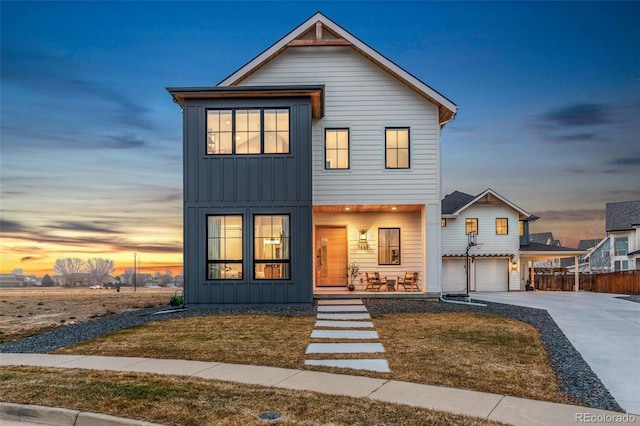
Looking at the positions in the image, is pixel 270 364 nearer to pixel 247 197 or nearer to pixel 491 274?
pixel 247 197

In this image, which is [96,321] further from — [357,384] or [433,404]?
[433,404]

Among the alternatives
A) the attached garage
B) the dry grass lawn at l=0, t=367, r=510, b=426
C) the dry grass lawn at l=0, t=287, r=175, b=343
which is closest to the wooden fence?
the attached garage

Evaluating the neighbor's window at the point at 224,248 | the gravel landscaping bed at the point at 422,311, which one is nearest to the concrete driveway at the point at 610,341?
the gravel landscaping bed at the point at 422,311

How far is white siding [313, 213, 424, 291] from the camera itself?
18.0 m

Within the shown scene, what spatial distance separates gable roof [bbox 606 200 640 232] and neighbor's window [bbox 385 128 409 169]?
27835mm

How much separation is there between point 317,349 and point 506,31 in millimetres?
20536

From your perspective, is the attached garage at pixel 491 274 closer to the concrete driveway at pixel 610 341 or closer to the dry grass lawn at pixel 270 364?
the concrete driveway at pixel 610 341

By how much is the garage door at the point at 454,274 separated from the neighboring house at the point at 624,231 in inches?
618

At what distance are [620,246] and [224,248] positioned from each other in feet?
129

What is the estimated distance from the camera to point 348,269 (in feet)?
59.4

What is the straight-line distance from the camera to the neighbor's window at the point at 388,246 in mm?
18109

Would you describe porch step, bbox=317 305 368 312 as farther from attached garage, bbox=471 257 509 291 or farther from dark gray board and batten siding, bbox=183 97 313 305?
attached garage, bbox=471 257 509 291

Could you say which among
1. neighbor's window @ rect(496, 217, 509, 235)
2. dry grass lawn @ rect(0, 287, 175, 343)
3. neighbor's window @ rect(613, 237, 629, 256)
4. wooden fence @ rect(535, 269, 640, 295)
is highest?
neighbor's window @ rect(496, 217, 509, 235)

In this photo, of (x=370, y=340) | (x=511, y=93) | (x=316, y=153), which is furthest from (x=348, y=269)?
(x=511, y=93)
